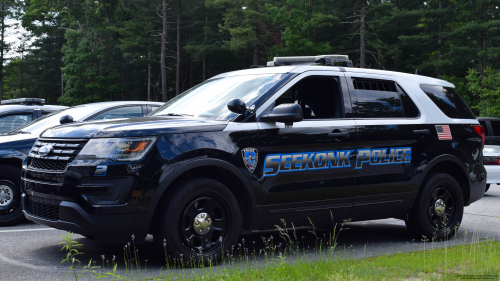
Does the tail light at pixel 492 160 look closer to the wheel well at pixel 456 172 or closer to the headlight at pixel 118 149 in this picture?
the wheel well at pixel 456 172

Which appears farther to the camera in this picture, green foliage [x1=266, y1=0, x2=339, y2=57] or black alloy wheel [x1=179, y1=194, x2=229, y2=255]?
green foliage [x1=266, y1=0, x2=339, y2=57]

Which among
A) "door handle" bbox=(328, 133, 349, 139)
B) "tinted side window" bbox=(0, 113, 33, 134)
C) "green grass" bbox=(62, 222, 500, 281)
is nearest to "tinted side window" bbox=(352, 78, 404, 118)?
"door handle" bbox=(328, 133, 349, 139)

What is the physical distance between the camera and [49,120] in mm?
8383

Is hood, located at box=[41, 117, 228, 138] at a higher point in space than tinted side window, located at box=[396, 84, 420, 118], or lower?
lower

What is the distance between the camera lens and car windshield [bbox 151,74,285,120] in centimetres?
543

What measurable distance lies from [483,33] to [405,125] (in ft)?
122

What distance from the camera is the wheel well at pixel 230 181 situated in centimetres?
495

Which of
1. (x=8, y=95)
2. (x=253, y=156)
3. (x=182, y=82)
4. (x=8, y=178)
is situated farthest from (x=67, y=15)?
(x=253, y=156)

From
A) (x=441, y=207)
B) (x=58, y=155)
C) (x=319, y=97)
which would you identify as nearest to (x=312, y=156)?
(x=319, y=97)

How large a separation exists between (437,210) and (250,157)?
2987 mm

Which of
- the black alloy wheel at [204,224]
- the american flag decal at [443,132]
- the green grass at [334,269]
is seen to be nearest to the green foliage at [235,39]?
the american flag decal at [443,132]

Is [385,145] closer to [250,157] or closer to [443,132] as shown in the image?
[443,132]

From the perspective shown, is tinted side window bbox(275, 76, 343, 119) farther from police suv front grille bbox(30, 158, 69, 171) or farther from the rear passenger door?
police suv front grille bbox(30, 158, 69, 171)

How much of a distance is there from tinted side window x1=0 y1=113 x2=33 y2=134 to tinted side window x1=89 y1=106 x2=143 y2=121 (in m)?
1.64
